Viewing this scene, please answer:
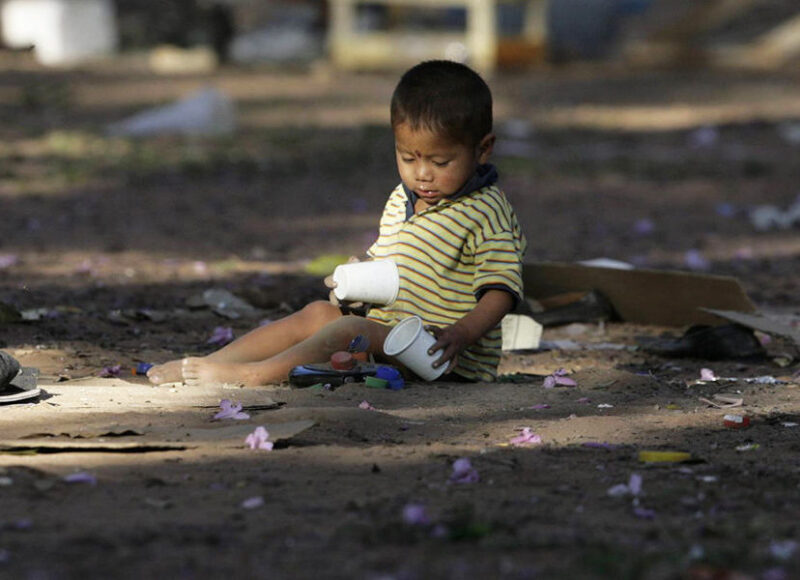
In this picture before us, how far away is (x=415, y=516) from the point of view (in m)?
2.80

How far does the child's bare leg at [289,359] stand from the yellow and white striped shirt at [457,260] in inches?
5.2

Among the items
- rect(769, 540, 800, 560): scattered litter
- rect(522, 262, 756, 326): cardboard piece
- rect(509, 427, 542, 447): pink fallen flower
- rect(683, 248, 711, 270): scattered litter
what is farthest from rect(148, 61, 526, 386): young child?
rect(683, 248, 711, 270): scattered litter

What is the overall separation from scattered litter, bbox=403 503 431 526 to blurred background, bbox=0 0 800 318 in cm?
308

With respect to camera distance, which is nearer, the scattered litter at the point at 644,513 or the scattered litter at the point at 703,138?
the scattered litter at the point at 644,513

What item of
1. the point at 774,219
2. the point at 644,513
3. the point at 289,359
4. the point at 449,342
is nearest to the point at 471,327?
the point at 449,342

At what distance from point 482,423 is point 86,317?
6.97 ft

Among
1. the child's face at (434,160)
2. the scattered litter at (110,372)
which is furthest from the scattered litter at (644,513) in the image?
the scattered litter at (110,372)

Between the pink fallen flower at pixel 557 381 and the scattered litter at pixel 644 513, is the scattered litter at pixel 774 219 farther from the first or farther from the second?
the scattered litter at pixel 644 513

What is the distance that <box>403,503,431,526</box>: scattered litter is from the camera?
2780mm

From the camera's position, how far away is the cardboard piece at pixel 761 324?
473 cm

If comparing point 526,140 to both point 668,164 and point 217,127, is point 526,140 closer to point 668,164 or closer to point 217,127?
point 668,164

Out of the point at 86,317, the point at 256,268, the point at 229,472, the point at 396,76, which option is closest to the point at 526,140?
the point at 396,76

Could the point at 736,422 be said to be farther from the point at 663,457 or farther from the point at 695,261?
the point at 695,261

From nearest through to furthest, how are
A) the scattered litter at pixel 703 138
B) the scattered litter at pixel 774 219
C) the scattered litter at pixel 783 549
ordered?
the scattered litter at pixel 783 549 → the scattered litter at pixel 774 219 → the scattered litter at pixel 703 138
